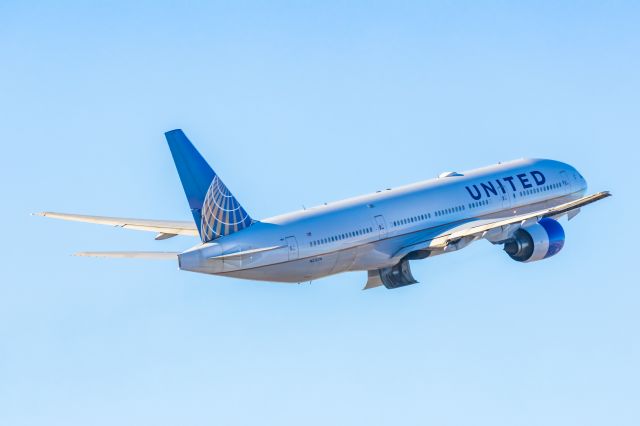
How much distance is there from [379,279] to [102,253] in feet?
53.1

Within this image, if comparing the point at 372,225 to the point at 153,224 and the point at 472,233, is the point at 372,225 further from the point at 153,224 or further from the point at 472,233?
the point at 153,224

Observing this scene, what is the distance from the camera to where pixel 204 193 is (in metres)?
64.6

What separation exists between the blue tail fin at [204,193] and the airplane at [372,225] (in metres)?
0.04

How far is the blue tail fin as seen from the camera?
2532 inches

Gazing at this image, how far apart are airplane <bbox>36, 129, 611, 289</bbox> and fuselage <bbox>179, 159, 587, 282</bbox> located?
0.16 feet

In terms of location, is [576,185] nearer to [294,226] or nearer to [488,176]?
[488,176]

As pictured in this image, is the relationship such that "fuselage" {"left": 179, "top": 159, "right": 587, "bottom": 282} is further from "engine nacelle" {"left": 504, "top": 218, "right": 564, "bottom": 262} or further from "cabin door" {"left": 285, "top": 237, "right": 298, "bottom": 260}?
"engine nacelle" {"left": 504, "top": 218, "right": 564, "bottom": 262}

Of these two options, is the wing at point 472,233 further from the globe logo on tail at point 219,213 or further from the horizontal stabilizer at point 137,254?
the horizontal stabilizer at point 137,254

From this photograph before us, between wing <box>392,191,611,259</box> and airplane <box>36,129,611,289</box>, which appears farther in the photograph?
wing <box>392,191,611,259</box>

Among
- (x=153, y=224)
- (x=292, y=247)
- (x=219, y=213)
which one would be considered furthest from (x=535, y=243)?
(x=153, y=224)

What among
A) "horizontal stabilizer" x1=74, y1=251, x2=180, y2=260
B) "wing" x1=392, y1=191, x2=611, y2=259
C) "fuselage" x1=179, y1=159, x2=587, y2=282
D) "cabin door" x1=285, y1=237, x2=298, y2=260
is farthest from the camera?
"wing" x1=392, y1=191, x2=611, y2=259

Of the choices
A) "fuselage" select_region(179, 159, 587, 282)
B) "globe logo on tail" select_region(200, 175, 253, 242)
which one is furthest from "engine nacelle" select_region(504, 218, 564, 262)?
"globe logo on tail" select_region(200, 175, 253, 242)

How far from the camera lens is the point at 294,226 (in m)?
67.4

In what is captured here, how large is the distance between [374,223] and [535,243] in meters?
8.88
